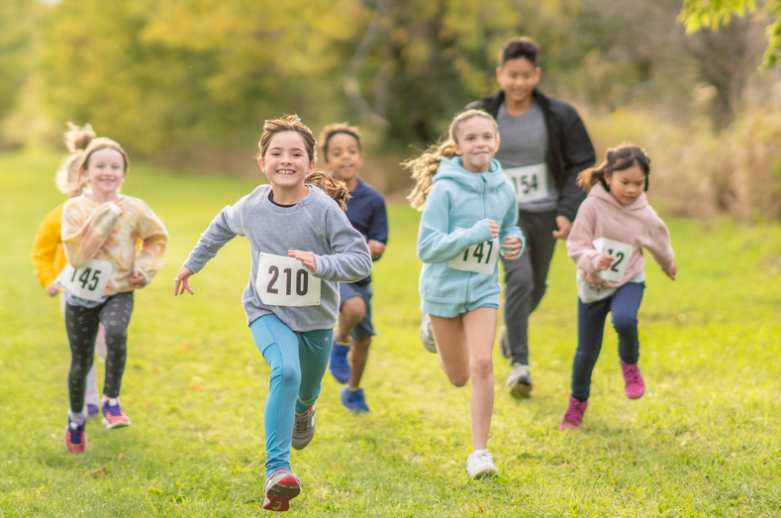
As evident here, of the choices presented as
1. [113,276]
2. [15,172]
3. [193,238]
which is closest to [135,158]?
[15,172]

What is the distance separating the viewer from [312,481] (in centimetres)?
487

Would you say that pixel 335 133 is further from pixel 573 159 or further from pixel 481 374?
pixel 481 374

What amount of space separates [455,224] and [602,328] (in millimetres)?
1304

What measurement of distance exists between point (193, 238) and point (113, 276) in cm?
1346

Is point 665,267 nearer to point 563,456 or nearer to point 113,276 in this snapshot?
point 563,456

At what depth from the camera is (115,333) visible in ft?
16.7

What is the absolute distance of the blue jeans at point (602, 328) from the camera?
5168 mm

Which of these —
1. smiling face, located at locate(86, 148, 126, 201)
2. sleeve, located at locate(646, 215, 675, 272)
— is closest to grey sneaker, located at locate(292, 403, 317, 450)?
smiling face, located at locate(86, 148, 126, 201)

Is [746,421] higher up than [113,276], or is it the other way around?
[113,276]

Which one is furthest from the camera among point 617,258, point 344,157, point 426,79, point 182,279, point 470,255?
point 426,79

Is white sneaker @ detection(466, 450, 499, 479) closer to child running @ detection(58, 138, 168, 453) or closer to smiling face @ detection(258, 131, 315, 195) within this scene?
smiling face @ detection(258, 131, 315, 195)

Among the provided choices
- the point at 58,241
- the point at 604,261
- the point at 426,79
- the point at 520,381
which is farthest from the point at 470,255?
the point at 426,79

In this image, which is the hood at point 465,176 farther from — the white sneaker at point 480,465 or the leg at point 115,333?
the leg at point 115,333

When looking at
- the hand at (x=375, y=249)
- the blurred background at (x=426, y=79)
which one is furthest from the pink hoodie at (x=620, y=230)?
the blurred background at (x=426, y=79)
